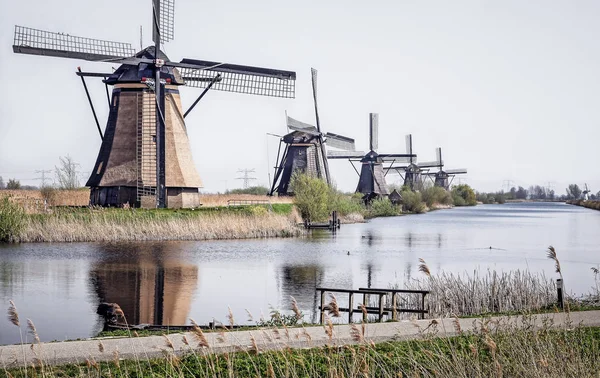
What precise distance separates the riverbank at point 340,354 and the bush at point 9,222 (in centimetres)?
2047

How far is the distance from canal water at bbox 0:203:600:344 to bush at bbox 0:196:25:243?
1.55m

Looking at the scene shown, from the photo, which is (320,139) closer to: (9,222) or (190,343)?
(9,222)

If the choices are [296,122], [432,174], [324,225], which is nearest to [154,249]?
[324,225]

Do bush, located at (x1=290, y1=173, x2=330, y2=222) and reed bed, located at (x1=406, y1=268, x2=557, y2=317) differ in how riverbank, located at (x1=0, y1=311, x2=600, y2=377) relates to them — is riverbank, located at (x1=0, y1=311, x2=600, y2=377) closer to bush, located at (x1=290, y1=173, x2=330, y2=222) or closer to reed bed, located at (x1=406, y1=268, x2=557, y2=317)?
reed bed, located at (x1=406, y1=268, x2=557, y2=317)

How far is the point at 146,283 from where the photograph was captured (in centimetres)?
1866

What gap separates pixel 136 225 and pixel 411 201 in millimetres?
48898

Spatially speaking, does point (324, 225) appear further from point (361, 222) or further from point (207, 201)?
point (361, 222)

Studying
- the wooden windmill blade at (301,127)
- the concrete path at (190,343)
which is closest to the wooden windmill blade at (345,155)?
the wooden windmill blade at (301,127)

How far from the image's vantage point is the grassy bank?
28.4m

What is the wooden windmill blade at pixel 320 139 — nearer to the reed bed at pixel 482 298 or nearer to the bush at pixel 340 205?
the bush at pixel 340 205

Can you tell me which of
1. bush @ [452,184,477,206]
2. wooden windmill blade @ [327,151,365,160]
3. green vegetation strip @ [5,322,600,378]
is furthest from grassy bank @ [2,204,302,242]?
bush @ [452,184,477,206]

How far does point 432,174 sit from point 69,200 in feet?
227

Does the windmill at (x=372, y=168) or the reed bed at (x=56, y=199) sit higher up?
the windmill at (x=372, y=168)

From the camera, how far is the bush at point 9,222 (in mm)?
27781
